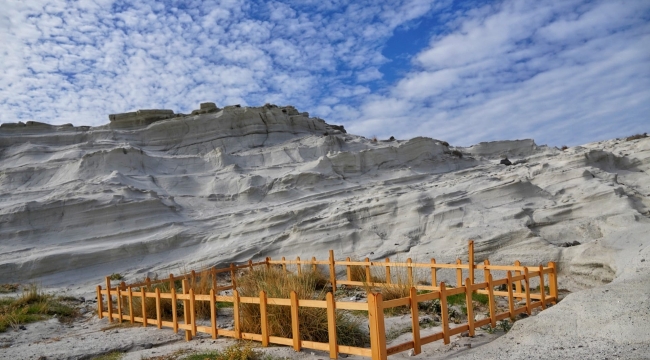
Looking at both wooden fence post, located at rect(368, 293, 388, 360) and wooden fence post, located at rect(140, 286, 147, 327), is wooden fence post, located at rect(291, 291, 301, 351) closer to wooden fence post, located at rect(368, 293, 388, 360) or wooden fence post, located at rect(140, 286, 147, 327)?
wooden fence post, located at rect(368, 293, 388, 360)

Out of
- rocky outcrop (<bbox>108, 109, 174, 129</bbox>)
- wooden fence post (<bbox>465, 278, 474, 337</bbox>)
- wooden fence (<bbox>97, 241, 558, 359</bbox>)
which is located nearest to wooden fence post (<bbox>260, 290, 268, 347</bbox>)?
wooden fence (<bbox>97, 241, 558, 359</bbox>)

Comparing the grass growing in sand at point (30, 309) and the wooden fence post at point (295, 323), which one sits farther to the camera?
the grass growing in sand at point (30, 309)

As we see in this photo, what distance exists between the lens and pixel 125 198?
22703mm

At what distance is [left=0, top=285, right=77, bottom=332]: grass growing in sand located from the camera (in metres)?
12.6

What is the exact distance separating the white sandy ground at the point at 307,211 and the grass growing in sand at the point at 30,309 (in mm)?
531

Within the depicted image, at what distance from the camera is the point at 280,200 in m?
24.5

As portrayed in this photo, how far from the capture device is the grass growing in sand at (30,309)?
12580 millimetres

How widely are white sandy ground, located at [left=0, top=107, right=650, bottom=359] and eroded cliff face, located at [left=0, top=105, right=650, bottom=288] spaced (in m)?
0.08

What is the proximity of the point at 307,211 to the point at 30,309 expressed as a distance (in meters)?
11.3

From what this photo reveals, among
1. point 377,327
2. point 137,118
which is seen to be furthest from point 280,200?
point 377,327

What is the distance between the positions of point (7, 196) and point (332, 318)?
22.8 metres

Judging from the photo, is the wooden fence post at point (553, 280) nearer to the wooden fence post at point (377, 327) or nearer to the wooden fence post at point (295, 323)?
the wooden fence post at point (377, 327)

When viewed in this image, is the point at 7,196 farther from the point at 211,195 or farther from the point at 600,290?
the point at 600,290

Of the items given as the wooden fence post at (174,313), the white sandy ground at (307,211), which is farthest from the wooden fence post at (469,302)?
the wooden fence post at (174,313)
